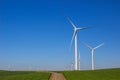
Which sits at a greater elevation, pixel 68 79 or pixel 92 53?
pixel 92 53

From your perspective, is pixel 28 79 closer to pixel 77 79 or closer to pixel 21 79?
pixel 21 79

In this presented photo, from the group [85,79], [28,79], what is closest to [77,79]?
[85,79]

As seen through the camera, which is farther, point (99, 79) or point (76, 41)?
point (76, 41)

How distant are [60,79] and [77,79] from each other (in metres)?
4.34

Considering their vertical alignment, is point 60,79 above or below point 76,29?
below

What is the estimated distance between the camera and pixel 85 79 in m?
60.1

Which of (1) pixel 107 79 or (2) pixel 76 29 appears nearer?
(1) pixel 107 79

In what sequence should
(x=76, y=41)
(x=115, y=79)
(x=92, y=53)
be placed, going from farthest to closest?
(x=92, y=53)
(x=76, y=41)
(x=115, y=79)

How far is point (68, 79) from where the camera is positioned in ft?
199

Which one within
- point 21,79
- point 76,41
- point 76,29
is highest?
point 76,29

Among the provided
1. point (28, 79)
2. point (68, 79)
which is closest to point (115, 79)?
point (68, 79)

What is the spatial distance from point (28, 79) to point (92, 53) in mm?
39570

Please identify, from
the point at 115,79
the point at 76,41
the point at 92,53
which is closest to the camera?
the point at 115,79

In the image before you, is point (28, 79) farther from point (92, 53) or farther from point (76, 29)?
point (92, 53)
